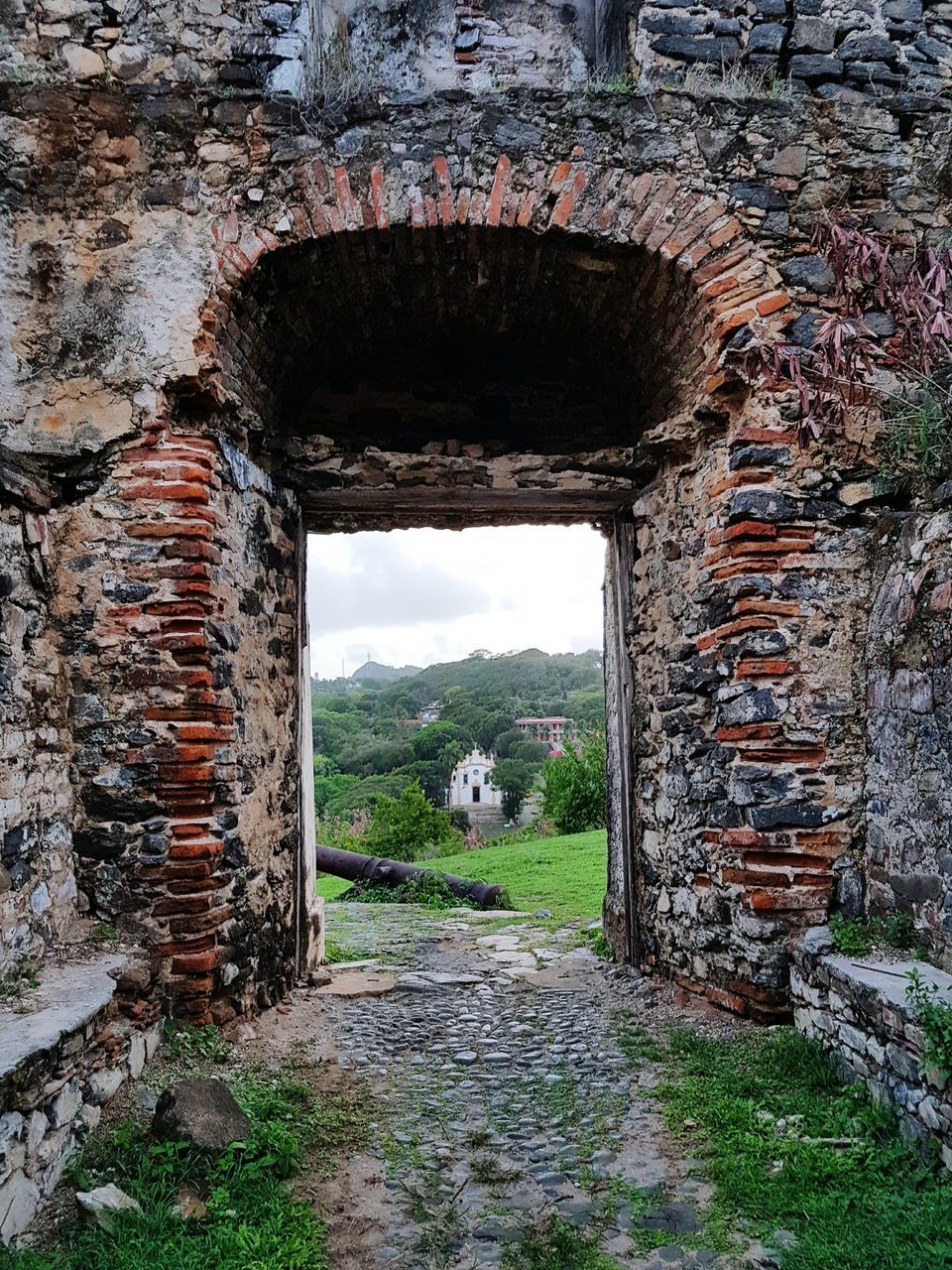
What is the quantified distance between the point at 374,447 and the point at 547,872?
5.80m

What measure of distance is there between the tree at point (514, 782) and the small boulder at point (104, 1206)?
26.2 metres

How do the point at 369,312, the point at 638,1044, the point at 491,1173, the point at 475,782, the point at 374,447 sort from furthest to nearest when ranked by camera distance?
the point at 475,782 → the point at 374,447 → the point at 369,312 → the point at 638,1044 → the point at 491,1173

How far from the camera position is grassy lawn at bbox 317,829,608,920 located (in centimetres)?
736

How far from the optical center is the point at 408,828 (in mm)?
11766

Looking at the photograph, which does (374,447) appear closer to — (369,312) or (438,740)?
(369,312)

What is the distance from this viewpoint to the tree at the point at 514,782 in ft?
94.7

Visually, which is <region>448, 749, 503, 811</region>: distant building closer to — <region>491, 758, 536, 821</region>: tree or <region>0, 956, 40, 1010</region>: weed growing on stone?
<region>491, 758, 536, 821</region>: tree

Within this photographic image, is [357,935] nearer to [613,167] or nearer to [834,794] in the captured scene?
[834,794]

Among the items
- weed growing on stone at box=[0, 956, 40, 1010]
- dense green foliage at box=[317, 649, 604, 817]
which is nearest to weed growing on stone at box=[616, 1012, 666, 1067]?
weed growing on stone at box=[0, 956, 40, 1010]

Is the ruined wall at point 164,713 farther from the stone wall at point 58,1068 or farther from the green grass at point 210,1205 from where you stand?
the green grass at point 210,1205

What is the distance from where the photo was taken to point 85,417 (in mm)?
3701

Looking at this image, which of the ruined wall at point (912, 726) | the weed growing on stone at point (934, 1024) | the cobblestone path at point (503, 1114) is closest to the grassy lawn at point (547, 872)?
the cobblestone path at point (503, 1114)

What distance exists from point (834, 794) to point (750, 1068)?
1.19m

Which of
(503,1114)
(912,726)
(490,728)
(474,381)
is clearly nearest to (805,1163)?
(503,1114)
